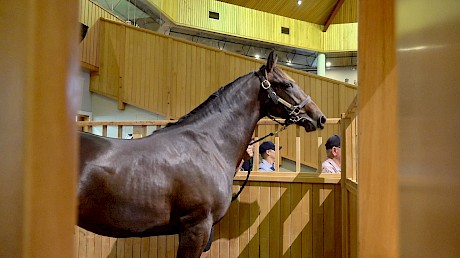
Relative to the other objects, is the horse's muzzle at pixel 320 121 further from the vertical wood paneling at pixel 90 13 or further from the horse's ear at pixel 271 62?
the vertical wood paneling at pixel 90 13

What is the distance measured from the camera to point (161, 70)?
693 centimetres

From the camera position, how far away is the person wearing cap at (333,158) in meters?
3.15

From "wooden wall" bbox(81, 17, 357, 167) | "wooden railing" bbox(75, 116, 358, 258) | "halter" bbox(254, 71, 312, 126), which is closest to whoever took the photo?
"halter" bbox(254, 71, 312, 126)

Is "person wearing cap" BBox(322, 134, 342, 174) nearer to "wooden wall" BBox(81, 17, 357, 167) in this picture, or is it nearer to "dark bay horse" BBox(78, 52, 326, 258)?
"dark bay horse" BBox(78, 52, 326, 258)

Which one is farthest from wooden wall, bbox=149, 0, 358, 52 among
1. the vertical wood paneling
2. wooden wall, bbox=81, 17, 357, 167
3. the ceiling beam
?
wooden wall, bbox=81, 17, 357, 167

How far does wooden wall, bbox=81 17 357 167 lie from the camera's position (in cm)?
670

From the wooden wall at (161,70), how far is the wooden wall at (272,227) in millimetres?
3699

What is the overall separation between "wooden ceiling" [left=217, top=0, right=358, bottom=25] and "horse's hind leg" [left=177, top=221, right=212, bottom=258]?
887 cm

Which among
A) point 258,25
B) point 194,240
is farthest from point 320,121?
point 258,25

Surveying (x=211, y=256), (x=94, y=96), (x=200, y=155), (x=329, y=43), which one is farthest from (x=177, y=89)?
(x=329, y=43)

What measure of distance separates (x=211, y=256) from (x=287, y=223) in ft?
2.21

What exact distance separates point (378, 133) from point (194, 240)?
1530 mm

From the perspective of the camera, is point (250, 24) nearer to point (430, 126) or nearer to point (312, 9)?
point (312, 9)

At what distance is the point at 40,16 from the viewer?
46cm
